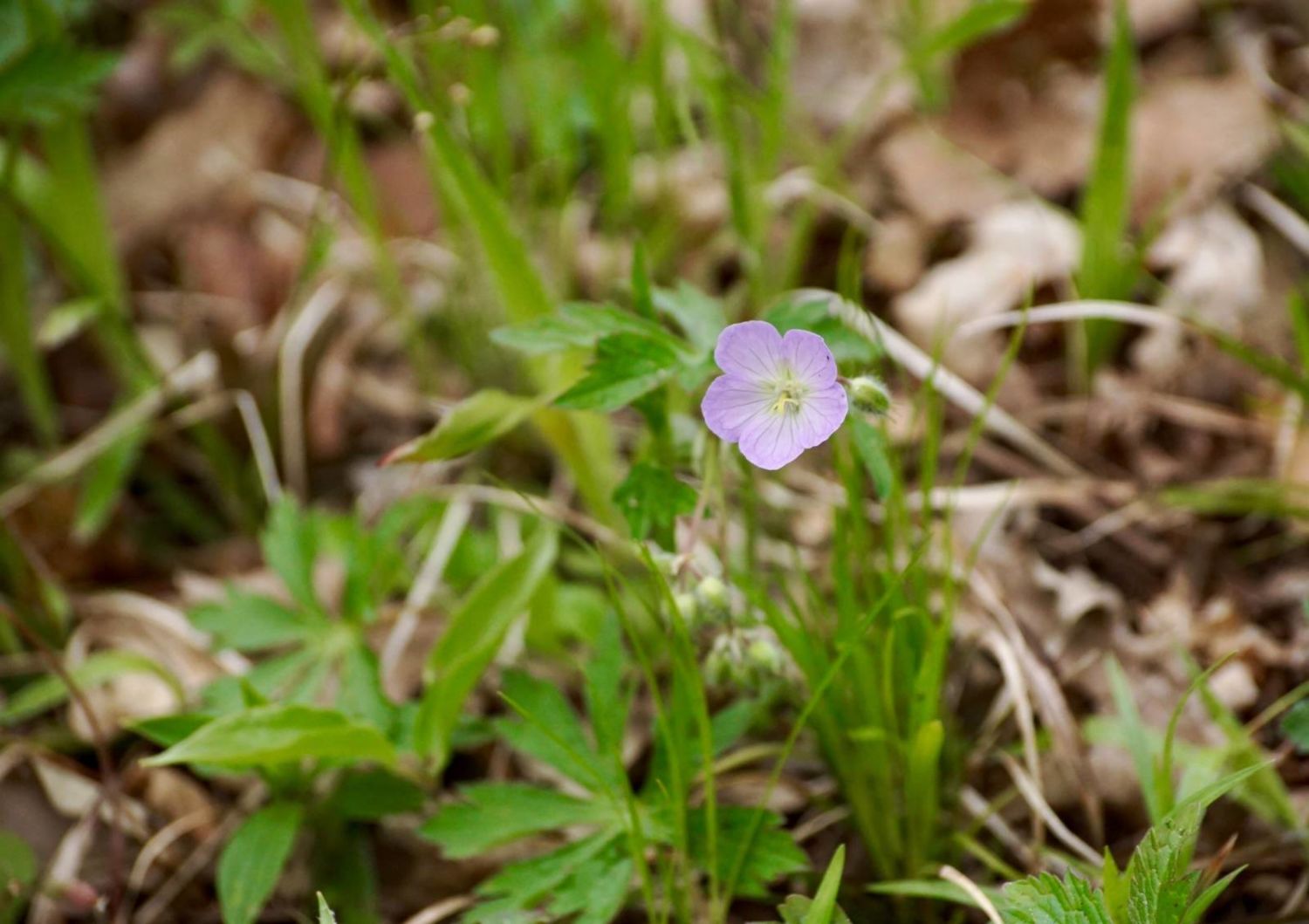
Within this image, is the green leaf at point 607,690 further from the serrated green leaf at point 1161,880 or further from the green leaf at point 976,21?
the green leaf at point 976,21

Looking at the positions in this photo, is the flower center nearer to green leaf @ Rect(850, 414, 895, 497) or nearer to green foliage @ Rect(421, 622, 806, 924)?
green leaf @ Rect(850, 414, 895, 497)

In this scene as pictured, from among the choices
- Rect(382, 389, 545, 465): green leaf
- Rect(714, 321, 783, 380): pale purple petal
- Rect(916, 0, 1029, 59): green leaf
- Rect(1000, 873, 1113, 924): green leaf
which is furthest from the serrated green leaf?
Rect(916, 0, 1029, 59): green leaf

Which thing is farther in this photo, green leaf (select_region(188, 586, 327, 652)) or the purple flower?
green leaf (select_region(188, 586, 327, 652))

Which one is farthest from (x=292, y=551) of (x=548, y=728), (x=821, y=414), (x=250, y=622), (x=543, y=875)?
(x=821, y=414)

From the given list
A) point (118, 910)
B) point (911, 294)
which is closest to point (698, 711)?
point (118, 910)

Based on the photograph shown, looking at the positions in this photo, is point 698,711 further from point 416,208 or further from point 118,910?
point 416,208

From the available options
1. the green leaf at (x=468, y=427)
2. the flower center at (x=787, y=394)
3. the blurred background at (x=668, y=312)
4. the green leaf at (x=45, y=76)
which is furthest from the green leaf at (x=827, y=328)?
the green leaf at (x=45, y=76)

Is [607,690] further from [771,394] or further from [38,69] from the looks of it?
[38,69]
